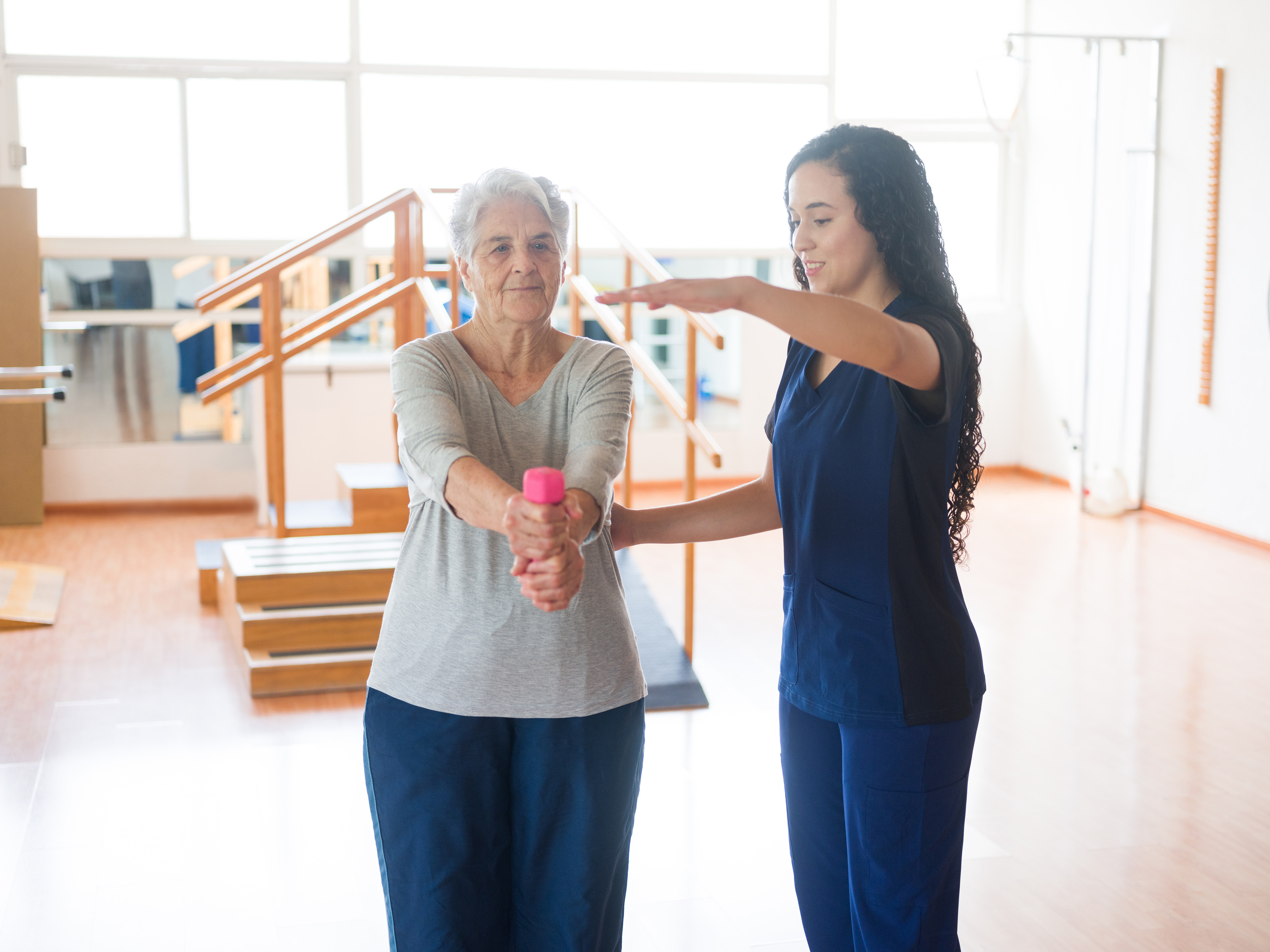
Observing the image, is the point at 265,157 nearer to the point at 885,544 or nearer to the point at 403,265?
the point at 403,265

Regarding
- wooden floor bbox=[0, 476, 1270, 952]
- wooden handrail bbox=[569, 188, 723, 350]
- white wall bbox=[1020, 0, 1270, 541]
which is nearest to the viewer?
wooden floor bbox=[0, 476, 1270, 952]

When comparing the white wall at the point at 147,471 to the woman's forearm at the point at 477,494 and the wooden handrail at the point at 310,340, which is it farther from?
the woman's forearm at the point at 477,494

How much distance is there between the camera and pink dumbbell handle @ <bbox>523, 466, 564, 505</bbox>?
135 cm

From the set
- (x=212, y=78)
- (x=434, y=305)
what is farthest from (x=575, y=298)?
(x=212, y=78)

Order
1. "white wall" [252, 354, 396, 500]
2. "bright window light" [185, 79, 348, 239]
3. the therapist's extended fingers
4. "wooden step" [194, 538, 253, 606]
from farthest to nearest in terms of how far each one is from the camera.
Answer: "bright window light" [185, 79, 348, 239] < "white wall" [252, 354, 396, 500] < "wooden step" [194, 538, 253, 606] < the therapist's extended fingers

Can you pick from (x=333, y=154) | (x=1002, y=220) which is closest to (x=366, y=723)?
(x=333, y=154)

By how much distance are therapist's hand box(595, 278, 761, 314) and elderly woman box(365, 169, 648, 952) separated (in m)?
0.26

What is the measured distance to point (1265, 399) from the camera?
6.20m

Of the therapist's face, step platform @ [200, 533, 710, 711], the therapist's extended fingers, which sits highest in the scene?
the therapist's face

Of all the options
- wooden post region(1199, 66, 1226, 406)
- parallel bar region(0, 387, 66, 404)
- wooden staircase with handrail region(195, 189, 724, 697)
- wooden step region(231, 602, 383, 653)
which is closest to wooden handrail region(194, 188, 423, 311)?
wooden staircase with handrail region(195, 189, 724, 697)

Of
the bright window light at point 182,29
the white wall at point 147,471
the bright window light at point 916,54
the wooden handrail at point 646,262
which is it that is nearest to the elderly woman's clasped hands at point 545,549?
the wooden handrail at point 646,262

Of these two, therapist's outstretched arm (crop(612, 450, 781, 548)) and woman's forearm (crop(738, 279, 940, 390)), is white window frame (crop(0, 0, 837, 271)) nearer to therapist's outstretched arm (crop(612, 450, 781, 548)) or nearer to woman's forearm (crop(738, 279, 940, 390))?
therapist's outstretched arm (crop(612, 450, 781, 548))

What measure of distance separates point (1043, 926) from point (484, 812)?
4.91 feet

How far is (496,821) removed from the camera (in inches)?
63.9
